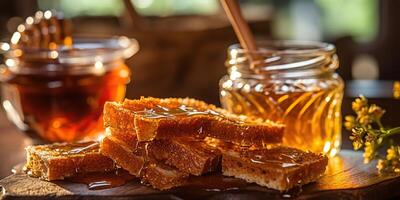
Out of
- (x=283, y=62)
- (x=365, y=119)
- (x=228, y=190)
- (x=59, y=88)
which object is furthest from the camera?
(x=59, y=88)

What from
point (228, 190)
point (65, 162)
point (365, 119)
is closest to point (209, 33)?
point (365, 119)

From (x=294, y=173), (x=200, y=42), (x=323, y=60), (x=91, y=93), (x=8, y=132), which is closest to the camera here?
(x=294, y=173)

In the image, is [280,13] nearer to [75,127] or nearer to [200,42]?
[200,42]

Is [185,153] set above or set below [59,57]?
below

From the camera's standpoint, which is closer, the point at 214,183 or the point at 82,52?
the point at 214,183

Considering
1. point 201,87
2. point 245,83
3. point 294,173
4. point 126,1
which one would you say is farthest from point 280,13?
point 294,173

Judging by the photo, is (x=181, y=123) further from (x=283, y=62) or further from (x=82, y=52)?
(x=82, y=52)

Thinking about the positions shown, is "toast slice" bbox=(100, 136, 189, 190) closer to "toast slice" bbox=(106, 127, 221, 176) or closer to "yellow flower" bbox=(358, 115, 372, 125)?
"toast slice" bbox=(106, 127, 221, 176)
